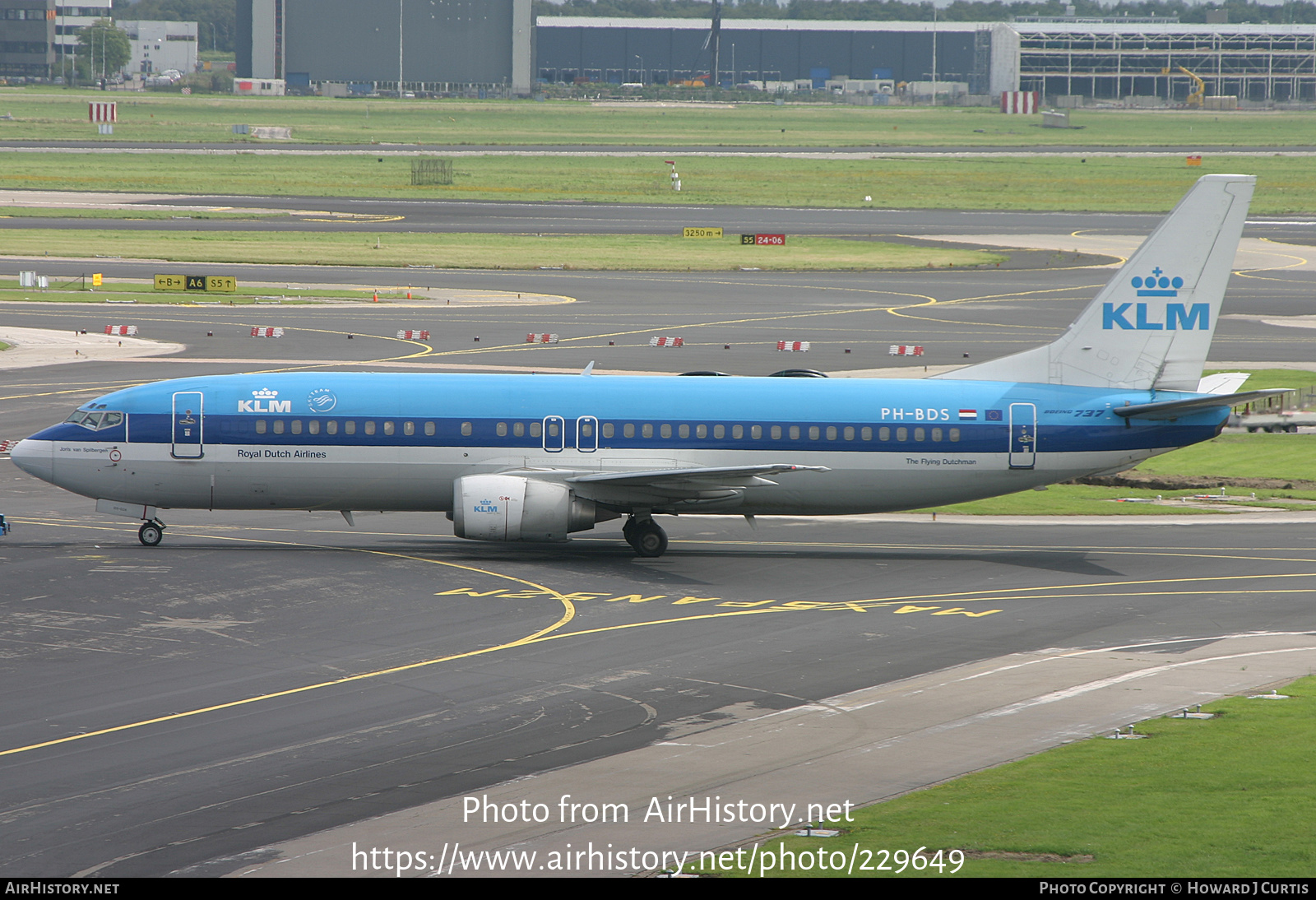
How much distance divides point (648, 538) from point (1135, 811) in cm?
2090

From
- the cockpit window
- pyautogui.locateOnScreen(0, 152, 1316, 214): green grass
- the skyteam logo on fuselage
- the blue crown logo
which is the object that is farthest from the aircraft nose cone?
pyautogui.locateOnScreen(0, 152, 1316, 214): green grass

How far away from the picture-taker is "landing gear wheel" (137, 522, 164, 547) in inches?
1549

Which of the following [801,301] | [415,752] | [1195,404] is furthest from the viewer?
[801,301]

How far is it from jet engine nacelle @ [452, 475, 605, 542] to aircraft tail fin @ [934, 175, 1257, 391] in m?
13.7

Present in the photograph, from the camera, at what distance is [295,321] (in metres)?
80.7

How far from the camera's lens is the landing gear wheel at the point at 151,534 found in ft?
129

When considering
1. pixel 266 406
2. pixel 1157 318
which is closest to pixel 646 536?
pixel 266 406

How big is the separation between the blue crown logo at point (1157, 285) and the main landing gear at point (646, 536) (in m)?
14.9

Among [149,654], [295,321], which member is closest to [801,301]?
[295,321]

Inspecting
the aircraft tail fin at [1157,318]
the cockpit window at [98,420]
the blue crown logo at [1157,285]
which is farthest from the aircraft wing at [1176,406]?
the cockpit window at [98,420]

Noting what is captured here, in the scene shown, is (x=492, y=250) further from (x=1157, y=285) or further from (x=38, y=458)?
(x=1157, y=285)

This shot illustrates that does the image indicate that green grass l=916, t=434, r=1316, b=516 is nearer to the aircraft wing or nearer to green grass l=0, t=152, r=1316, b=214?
the aircraft wing
